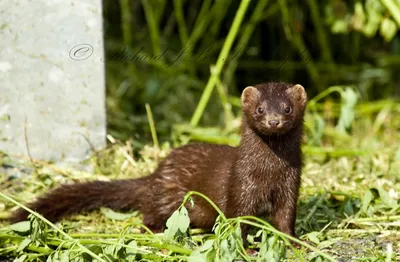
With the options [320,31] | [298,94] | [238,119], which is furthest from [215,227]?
[320,31]

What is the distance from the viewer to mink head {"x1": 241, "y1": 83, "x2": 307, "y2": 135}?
3.56 m

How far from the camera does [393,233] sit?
151 inches

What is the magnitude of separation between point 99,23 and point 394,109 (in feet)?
9.35

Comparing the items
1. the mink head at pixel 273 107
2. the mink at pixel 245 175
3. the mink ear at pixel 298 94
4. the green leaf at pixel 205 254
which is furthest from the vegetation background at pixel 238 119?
the mink ear at pixel 298 94

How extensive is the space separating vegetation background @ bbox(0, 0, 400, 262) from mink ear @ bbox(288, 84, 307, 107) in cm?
59

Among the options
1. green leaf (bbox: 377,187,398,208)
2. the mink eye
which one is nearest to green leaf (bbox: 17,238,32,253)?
the mink eye

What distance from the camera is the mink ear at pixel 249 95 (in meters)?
3.70

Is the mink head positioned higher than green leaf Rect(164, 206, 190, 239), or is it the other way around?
the mink head

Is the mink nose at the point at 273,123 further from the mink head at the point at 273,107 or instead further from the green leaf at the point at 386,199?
the green leaf at the point at 386,199

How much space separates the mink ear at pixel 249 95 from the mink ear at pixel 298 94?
0.15m

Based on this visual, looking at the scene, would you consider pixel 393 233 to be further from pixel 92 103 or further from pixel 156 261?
pixel 92 103

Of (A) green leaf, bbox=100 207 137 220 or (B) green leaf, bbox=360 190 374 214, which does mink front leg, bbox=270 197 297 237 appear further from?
(A) green leaf, bbox=100 207 137 220

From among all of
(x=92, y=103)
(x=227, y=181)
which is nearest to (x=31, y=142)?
(x=92, y=103)

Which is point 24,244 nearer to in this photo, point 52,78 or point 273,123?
point 273,123
